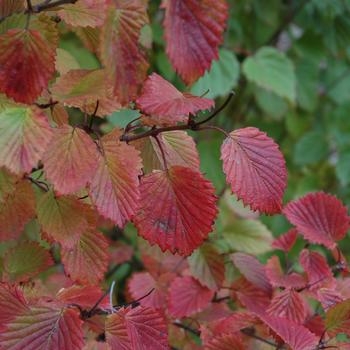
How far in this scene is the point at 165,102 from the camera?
0.66m

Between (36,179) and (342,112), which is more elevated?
(36,179)

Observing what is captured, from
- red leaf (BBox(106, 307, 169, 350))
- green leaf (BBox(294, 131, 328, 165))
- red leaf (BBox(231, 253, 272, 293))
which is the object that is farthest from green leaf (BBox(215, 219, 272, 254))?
green leaf (BBox(294, 131, 328, 165))

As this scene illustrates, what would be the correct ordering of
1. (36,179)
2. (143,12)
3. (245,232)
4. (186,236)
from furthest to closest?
(245,232) → (36,179) → (186,236) → (143,12)

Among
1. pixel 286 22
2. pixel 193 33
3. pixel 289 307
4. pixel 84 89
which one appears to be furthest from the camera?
pixel 286 22

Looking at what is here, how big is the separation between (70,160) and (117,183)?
5cm

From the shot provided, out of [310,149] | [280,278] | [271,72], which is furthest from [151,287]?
[310,149]

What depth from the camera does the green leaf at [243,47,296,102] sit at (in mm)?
1772

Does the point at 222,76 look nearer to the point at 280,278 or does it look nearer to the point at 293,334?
the point at 280,278

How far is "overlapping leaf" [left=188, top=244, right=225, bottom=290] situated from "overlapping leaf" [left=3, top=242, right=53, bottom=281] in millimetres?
242

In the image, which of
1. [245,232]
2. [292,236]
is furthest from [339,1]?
[292,236]

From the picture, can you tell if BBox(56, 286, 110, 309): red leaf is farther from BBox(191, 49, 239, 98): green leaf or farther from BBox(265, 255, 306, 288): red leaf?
BBox(191, 49, 239, 98): green leaf

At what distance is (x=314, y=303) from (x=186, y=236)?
1.07 meters

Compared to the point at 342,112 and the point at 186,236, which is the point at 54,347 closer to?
the point at 186,236

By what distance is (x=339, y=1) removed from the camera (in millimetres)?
2016
